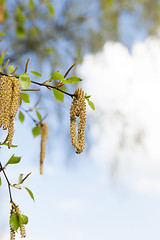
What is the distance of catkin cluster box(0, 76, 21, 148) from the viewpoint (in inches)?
30.0

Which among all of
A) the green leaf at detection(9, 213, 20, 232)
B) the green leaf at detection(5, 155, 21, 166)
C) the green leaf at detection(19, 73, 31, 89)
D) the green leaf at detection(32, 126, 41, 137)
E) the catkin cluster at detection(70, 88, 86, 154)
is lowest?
the green leaf at detection(9, 213, 20, 232)

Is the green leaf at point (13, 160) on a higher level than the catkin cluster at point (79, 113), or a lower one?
higher

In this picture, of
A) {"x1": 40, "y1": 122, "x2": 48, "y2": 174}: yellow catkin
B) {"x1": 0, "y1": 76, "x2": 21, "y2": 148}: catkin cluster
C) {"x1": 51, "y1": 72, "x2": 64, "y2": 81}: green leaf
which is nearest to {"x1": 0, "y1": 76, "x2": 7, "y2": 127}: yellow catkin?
{"x1": 0, "y1": 76, "x2": 21, "y2": 148}: catkin cluster

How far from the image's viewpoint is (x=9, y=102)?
78 centimetres

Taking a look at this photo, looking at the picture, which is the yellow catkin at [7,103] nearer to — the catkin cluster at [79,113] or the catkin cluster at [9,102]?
the catkin cluster at [9,102]

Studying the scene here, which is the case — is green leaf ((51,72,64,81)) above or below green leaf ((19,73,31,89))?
above

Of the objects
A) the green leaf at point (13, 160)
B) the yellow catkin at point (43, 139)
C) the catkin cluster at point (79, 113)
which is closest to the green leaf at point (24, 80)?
the catkin cluster at point (79, 113)

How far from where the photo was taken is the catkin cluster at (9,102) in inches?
30.0

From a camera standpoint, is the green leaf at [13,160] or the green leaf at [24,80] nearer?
the green leaf at [24,80]

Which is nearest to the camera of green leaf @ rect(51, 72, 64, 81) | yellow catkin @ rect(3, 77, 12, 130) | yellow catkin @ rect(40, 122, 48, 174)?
yellow catkin @ rect(3, 77, 12, 130)

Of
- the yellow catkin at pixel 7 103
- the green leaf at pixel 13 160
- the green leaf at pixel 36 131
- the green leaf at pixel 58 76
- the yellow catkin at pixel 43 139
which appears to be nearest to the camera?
the yellow catkin at pixel 7 103

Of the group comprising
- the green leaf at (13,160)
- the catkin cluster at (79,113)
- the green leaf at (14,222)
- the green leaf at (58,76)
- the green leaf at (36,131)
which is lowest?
the green leaf at (14,222)

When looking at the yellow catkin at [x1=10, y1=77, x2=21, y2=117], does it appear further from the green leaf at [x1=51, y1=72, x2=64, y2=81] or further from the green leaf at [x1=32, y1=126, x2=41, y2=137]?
the green leaf at [x1=32, y1=126, x2=41, y2=137]

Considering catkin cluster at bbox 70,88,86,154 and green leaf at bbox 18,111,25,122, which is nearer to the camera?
catkin cluster at bbox 70,88,86,154
